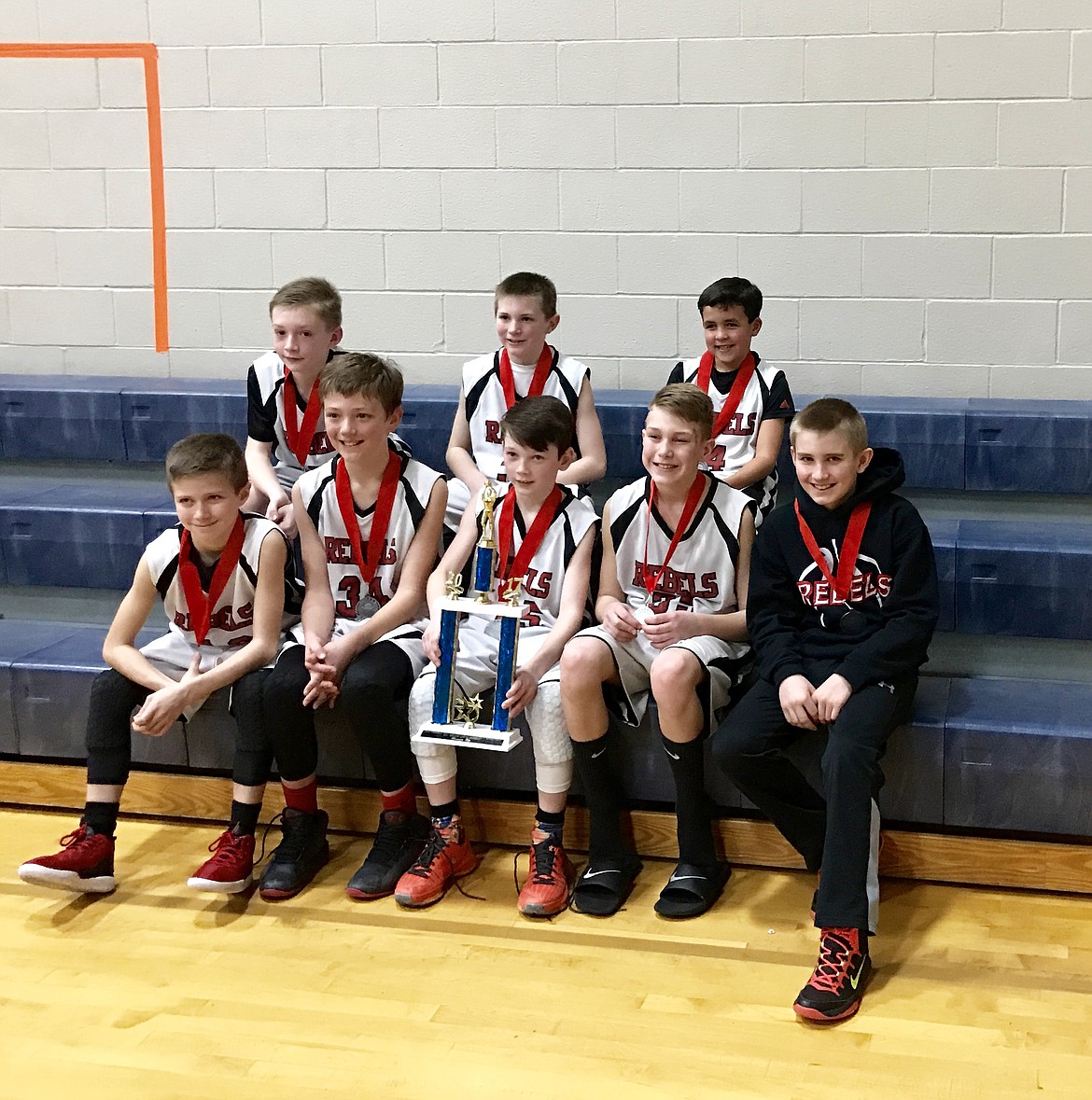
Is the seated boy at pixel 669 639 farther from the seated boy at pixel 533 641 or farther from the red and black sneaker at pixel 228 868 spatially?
the red and black sneaker at pixel 228 868

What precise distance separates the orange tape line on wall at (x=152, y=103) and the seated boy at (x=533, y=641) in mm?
2134

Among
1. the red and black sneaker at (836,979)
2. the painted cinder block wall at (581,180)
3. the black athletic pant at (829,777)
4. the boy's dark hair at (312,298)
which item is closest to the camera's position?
the red and black sneaker at (836,979)

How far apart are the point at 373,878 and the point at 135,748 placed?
0.76m

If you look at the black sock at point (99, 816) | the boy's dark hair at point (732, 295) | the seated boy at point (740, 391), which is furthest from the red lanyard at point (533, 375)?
the black sock at point (99, 816)

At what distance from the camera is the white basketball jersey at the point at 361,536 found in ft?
10.2

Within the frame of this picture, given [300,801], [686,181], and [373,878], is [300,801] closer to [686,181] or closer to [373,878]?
[373,878]

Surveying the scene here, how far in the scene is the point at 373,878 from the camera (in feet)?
9.44

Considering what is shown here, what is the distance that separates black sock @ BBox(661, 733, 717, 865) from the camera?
9.08ft

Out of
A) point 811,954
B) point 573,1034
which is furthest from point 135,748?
point 811,954

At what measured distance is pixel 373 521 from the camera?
121 inches

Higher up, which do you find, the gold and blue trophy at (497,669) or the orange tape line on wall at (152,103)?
the orange tape line on wall at (152,103)

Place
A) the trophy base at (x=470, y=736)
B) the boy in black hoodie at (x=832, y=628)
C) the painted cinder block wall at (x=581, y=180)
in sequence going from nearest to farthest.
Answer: the boy in black hoodie at (x=832, y=628) < the trophy base at (x=470, y=736) < the painted cinder block wall at (x=581, y=180)

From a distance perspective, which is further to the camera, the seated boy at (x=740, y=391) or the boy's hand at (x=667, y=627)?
the seated boy at (x=740, y=391)

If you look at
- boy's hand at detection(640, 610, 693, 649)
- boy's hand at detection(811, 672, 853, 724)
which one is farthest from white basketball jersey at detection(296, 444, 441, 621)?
boy's hand at detection(811, 672, 853, 724)
